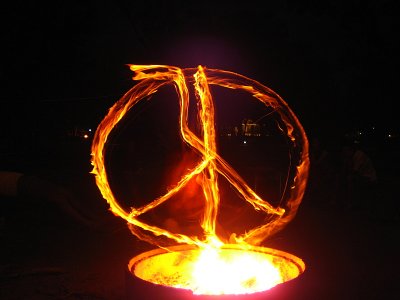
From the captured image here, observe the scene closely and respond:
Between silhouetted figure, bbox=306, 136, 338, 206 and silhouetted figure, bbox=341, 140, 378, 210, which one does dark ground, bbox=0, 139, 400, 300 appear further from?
silhouetted figure, bbox=306, 136, 338, 206

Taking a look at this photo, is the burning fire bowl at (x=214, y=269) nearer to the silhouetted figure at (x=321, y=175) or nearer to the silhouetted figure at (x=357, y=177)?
the silhouetted figure at (x=357, y=177)

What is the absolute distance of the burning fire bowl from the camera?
3.88 meters

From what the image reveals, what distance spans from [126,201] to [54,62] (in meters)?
8.80

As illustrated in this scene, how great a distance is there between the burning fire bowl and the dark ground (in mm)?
274

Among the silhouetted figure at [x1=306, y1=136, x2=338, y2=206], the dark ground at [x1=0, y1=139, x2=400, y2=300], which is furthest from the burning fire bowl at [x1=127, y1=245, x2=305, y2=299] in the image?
the silhouetted figure at [x1=306, y1=136, x2=338, y2=206]

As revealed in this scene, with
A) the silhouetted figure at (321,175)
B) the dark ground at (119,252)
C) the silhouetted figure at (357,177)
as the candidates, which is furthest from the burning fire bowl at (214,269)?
the silhouetted figure at (321,175)

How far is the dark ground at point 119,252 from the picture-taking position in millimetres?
5199

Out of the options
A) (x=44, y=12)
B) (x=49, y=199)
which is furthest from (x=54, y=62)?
(x=49, y=199)

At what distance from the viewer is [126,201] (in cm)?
1116

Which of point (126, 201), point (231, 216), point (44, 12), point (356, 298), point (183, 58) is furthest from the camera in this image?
point (183, 58)

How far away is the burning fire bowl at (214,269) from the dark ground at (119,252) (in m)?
0.27

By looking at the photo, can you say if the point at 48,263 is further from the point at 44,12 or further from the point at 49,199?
the point at 44,12

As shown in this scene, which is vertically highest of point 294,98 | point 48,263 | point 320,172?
point 294,98

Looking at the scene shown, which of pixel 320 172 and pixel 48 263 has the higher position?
pixel 320 172
